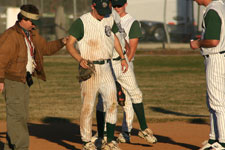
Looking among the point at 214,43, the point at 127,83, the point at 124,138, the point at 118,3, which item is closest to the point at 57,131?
the point at 124,138

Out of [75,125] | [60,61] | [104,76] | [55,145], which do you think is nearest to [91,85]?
[104,76]

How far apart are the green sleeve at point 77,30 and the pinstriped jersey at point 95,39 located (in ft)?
→ 0.14

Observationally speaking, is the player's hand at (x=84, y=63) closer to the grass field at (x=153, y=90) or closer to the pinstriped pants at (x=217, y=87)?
the grass field at (x=153, y=90)

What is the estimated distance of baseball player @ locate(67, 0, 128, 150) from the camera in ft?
26.9

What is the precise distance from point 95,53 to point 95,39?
7.4 inches

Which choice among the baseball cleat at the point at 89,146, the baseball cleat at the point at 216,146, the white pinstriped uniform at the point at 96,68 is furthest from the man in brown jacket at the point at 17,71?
the baseball cleat at the point at 216,146

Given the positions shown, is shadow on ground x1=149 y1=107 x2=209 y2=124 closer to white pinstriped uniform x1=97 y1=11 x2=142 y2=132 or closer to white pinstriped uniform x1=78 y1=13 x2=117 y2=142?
white pinstriped uniform x1=97 y1=11 x2=142 y2=132

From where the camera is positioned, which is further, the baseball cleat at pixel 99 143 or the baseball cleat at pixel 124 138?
the baseball cleat at pixel 124 138

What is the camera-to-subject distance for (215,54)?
26.3 ft

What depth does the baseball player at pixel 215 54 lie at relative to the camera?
7867mm

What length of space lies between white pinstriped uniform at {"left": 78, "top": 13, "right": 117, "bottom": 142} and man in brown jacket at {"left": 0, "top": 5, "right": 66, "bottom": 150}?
2.48 ft

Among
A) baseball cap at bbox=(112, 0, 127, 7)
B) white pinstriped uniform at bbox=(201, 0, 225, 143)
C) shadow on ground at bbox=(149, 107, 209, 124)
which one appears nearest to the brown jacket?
baseball cap at bbox=(112, 0, 127, 7)

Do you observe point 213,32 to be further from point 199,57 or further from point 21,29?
point 199,57

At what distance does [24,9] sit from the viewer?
25.5ft
